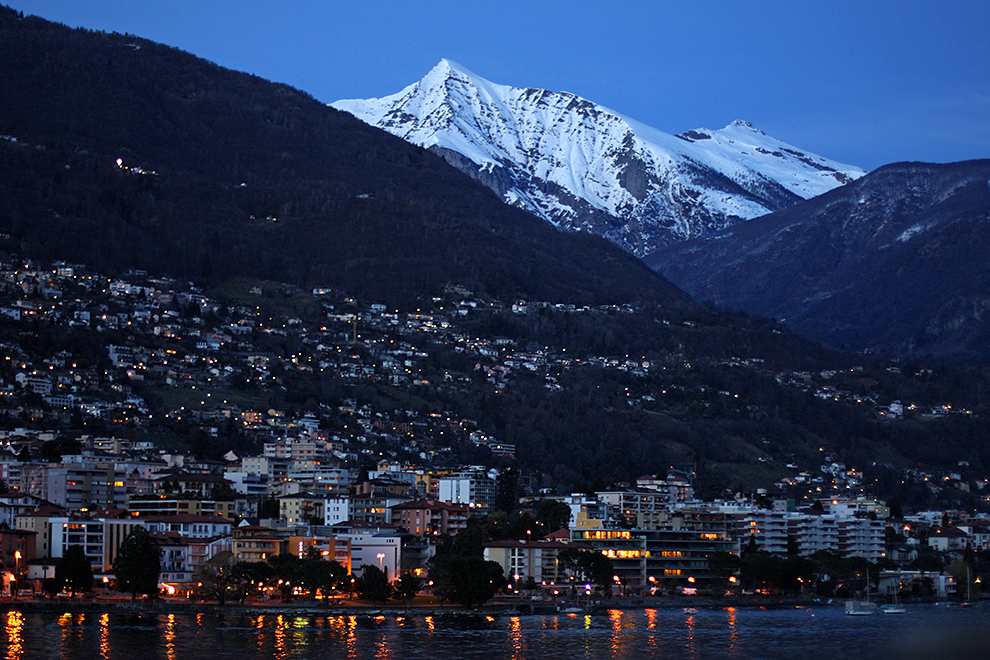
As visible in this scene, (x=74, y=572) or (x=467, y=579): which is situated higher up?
(x=74, y=572)

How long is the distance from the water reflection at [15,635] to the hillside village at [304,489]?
46.1 ft

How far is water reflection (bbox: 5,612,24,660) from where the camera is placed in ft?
245

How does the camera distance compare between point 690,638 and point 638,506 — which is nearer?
point 690,638

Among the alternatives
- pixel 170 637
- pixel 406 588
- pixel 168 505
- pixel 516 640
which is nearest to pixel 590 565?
pixel 406 588

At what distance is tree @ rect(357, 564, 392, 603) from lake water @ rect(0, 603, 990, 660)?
7.22 metres

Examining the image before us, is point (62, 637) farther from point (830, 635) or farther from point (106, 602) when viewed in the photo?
point (830, 635)

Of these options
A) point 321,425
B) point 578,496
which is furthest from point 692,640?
point 321,425

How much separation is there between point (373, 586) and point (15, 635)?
2985cm

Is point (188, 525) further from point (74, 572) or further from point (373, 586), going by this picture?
point (373, 586)

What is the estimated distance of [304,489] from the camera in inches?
5763

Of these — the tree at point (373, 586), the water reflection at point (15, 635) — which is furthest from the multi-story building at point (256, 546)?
the water reflection at point (15, 635)

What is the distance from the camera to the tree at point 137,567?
340 ft

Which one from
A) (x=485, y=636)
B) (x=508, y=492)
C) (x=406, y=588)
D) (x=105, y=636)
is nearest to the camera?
(x=105, y=636)

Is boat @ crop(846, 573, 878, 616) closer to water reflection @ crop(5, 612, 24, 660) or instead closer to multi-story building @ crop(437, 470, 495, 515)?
multi-story building @ crop(437, 470, 495, 515)
